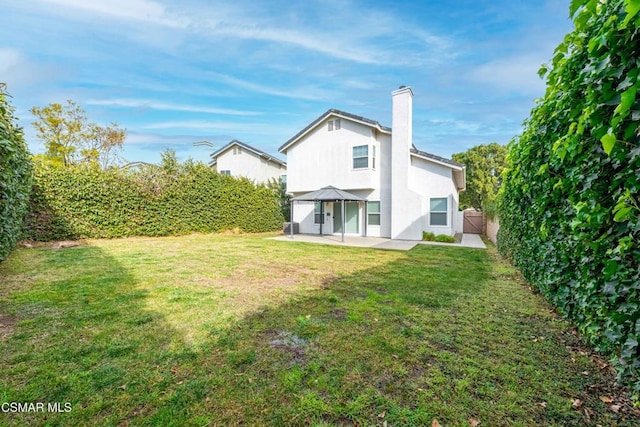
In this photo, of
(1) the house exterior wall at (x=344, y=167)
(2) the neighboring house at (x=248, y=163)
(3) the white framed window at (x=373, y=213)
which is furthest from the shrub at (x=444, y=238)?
(2) the neighboring house at (x=248, y=163)

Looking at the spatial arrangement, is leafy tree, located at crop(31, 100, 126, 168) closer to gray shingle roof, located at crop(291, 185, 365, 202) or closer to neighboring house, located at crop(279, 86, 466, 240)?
neighboring house, located at crop(279, 86, 466, 240)

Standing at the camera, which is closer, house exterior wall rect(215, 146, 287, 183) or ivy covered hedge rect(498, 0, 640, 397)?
ivy covered hedge rect(498, 0, 640, 397)

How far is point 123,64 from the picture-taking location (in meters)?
12.0

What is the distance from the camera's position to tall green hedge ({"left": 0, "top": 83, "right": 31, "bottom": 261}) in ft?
16.5

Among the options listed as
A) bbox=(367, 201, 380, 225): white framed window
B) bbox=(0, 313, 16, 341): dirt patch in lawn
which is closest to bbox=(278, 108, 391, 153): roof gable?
bbox=(367, 201, 380, 225): white framed window

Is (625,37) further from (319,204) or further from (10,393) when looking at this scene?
(319,204)

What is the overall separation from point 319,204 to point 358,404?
15.6m

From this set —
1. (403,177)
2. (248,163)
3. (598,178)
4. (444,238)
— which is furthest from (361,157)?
(598,178)

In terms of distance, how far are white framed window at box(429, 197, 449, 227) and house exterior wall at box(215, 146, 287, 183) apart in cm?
1317

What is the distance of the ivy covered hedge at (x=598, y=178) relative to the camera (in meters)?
1.77

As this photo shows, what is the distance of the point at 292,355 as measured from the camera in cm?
305

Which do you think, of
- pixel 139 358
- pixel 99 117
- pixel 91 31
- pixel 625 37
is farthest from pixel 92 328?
pixel 99 117

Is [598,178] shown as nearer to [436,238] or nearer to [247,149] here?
[436,238]

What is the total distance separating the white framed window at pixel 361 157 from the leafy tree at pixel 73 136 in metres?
20.1
